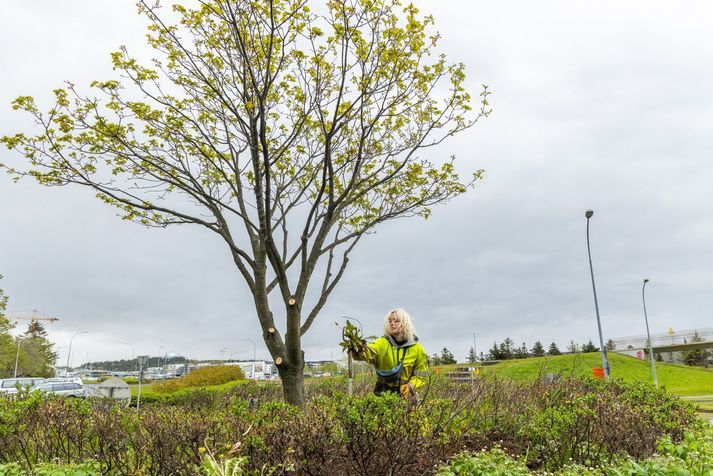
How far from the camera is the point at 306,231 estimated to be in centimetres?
768

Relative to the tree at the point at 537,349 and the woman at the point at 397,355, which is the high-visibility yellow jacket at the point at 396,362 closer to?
the woman at the point at 397,355

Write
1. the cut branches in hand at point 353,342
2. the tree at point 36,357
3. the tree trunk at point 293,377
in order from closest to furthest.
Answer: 1. the cut branches in hand at point 353,342
2. the tree trunk at point 293,377
3. the tree at point 36,357

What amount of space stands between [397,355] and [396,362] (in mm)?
72

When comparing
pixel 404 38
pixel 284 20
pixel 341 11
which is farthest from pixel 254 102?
pixel 404 38

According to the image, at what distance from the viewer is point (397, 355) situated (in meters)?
5.27

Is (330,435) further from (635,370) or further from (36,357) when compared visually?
(36,357)

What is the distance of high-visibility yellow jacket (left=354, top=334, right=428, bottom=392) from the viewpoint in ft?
17.2

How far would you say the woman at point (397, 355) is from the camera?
524cm

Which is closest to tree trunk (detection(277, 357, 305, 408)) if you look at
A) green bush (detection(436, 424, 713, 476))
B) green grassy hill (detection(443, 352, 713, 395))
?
green bush (detection(436, 424, 713, 476))

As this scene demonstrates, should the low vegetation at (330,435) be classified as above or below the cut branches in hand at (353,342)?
below

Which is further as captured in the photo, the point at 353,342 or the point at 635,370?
the point at 635,370

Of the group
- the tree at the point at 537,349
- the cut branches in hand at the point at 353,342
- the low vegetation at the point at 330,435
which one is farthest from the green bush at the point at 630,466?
the tree at the point at 537,349

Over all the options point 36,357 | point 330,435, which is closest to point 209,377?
point 330,435

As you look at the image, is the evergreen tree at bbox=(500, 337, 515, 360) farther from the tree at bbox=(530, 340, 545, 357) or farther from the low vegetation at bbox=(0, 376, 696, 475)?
the low vegetation at bbox=(0, 376, 696, 475)
